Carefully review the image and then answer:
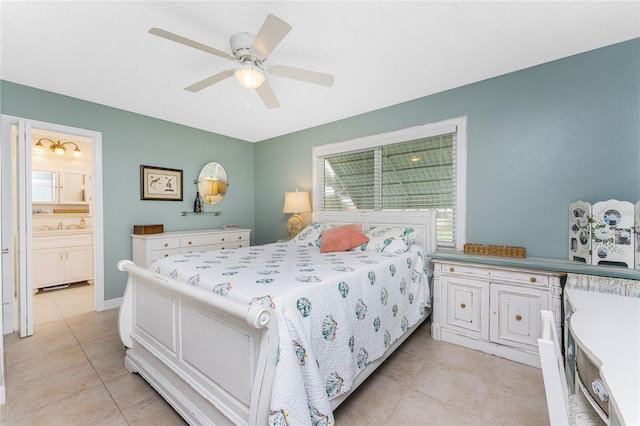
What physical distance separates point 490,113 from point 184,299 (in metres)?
3.07

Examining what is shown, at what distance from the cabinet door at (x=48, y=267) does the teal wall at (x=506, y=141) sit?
147 centimetres

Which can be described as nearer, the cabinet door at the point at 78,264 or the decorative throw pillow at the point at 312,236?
the decorative throw pillow at the point at 312,236

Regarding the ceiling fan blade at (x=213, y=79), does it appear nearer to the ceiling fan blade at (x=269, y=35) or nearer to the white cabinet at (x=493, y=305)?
the ceiling fan blade at (x=269, y=35)

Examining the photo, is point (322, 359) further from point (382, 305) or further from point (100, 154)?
point (100, 154)

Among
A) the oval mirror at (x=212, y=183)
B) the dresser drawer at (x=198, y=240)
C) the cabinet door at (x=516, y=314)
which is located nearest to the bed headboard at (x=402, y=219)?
the cabinet door at (x=516, y=314)

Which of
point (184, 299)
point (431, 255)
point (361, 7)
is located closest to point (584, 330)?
point (431, 255)

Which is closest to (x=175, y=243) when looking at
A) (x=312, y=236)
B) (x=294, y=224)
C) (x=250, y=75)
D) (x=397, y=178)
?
(x=294, y=224)

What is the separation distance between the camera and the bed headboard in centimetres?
300

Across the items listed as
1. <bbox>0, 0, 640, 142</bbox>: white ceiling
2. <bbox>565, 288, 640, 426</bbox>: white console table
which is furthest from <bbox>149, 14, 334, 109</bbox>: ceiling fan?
<bbox>565, 288, 640, 426</bbox>: white console table

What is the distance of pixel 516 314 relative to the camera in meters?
2.21

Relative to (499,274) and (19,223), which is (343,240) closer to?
(499,274)

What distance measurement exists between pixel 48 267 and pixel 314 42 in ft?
16.0

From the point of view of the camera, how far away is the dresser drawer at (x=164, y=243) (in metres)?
3.38

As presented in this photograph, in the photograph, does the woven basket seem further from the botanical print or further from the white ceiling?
the botanical print
